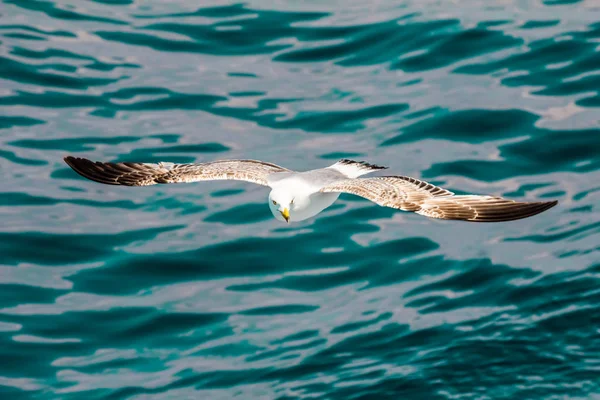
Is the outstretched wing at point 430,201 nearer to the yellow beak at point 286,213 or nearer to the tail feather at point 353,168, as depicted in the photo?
the yellow beak at point 286,213

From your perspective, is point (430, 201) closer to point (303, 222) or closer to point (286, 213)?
point (286, 213)

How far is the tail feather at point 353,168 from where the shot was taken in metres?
14.2

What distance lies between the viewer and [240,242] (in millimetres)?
18016

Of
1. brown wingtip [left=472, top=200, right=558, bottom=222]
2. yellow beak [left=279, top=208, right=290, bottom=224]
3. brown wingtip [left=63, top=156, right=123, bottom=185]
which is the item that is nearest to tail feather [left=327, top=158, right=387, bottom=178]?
yellow beak [left=279, top=208, right=290, bottom=224]

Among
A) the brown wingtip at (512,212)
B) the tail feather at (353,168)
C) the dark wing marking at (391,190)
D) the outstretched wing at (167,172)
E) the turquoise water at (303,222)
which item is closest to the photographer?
the brown wingtip at (512,212)

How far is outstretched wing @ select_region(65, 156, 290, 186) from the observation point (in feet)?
45.3

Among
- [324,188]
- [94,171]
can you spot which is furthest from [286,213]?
[94,171]

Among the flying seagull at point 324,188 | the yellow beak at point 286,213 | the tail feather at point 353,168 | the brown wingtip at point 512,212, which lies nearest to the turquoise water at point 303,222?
the tail feather at point 353,168

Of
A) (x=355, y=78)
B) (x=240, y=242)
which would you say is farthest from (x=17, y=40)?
(x=240, y=242)

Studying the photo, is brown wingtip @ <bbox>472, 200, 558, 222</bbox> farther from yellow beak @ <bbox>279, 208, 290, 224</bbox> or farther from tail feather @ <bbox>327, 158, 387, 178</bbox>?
tail feather @ <bbox>327, 158, 387, 178</bbox>

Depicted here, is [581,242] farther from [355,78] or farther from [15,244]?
[15,244]

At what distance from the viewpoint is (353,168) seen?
14406 mm

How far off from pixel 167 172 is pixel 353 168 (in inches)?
95.8

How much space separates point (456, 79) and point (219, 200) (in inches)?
235
